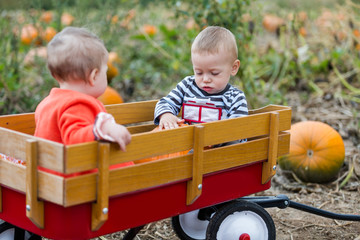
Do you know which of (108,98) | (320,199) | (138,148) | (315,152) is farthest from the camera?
(108,98)

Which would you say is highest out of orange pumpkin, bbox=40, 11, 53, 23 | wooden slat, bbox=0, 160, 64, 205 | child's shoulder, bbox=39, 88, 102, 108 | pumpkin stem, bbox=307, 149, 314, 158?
orange pumpkin, bbox=40, 11, 53, 23

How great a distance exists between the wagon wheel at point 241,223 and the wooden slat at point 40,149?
921 millimetres

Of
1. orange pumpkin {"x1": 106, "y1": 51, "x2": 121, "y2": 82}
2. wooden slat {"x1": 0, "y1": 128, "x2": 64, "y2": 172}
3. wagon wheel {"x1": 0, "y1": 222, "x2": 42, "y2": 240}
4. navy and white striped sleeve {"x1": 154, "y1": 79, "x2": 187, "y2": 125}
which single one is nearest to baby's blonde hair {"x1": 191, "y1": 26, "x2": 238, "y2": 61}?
navy and white striped sleeve {"x1": 154, "y1": 79, "x2": 187, "y2": 125}

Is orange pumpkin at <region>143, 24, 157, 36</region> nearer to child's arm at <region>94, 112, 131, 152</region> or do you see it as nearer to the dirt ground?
the dirt ground

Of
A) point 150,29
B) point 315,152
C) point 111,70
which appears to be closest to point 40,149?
point 315,152

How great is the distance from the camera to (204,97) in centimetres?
262

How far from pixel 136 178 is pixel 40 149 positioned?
39cm

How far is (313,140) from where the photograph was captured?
11.5ft

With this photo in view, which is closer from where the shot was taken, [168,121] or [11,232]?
[11,232]

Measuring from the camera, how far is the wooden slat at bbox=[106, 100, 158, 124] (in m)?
2.59

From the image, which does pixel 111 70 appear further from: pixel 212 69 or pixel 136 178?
pixel 136 178

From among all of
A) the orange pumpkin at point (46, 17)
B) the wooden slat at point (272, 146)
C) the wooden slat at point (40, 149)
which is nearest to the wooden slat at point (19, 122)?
the wooden slat at point (40, 149)

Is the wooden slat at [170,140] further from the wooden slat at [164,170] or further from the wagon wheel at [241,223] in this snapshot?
the wagon wheel at [241,223]

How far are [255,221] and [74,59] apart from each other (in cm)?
120
